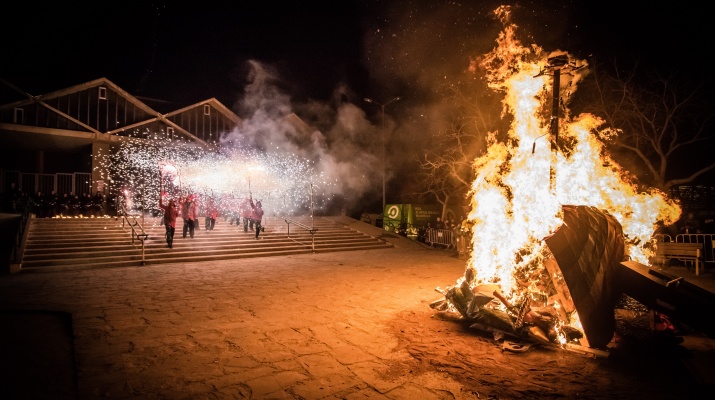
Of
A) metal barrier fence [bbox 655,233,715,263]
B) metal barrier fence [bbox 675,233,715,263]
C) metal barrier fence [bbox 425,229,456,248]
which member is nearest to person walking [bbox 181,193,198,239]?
metal barrier fence [bbox 425,229,456,248]

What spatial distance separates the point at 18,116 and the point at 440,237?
837 inches

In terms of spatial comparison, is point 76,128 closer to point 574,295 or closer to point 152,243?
point 152,243

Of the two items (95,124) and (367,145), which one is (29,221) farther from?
(367,145)

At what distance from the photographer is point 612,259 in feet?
15.8

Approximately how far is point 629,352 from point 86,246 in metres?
16.2

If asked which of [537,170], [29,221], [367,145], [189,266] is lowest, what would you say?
[189,266]

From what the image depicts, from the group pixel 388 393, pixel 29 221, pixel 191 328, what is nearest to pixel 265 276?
pixel 191 328

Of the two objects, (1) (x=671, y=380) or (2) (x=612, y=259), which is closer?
(1) (x=671, y=380)

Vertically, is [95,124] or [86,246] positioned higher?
[95,124]

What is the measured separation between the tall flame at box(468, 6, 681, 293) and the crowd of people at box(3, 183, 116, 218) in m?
18.9

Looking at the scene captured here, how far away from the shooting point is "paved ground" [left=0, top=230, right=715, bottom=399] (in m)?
4.00

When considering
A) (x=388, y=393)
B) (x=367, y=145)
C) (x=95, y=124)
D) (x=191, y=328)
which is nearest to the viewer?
(x=388, y=393)

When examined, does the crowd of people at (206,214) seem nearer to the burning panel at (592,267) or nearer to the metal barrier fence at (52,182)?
the metal barrier fence at (52,182)

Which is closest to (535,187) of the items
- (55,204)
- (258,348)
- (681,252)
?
(258,348)
